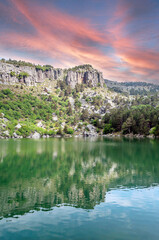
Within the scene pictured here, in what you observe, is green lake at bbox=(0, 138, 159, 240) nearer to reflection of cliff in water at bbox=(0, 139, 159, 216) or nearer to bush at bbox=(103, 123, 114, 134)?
reflection of cliff in water at bbox=(0, 139, 159, 216)

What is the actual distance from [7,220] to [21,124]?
158058mm

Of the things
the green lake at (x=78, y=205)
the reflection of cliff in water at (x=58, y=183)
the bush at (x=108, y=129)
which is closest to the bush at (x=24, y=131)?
the bush at (x=108, y=129)

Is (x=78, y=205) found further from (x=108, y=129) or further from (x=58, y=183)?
(x=108, y=129)

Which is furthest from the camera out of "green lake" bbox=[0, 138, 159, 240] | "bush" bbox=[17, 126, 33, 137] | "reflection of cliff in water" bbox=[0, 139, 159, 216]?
"bush" bbox=[17, 126, 33, 137]

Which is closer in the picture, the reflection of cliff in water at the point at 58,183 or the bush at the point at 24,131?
the reflection of cliff in water at the point at 58,183

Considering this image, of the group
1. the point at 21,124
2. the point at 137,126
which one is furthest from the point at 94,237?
the point at 21,124

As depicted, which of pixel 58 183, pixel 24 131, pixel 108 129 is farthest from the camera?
pixel 108 129

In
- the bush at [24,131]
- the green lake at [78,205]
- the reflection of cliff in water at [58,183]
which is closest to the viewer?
the green lake at [78,205]

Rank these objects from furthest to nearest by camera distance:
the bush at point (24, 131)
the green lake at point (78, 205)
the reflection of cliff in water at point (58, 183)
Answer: the bush at point (24, 131), the reflection of cliff in water at point (58, 183), the green lake at point (78, 205)

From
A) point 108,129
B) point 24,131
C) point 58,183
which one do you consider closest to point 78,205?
point 58,183

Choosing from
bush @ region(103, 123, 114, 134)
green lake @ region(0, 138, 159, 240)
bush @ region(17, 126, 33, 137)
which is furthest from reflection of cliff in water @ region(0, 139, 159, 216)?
bush @ region(103, 123, 114, 134)

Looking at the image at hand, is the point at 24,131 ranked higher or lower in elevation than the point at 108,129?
lower

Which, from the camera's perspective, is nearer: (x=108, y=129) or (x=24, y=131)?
(x=24, y=131)

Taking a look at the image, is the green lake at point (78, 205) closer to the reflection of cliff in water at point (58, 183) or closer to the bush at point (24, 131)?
the reflection of cliff in water at point (58, 183)
